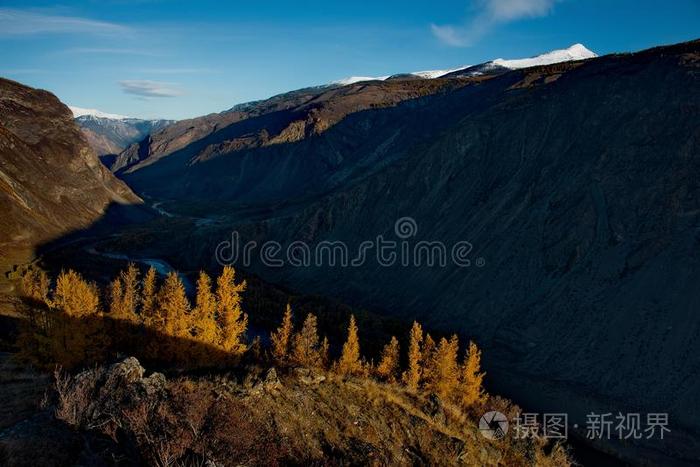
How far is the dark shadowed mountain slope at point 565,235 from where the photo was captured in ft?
120

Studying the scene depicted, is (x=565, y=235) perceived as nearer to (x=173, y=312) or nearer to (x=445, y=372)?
(x=445, y=372)

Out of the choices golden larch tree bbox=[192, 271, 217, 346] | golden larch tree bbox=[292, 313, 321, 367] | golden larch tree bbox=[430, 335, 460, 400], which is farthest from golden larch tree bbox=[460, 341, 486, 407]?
golden larch tree bbox=[192, 271, 217, 346]

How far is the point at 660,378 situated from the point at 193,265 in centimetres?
6989

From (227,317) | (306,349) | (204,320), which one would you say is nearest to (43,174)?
(227,317)

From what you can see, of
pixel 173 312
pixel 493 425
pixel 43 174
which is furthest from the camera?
pixel 43 174

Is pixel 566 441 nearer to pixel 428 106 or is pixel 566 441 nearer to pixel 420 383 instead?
pixel 420 383

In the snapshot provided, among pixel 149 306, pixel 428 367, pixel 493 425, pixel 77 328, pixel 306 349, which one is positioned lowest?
pixel 493 425

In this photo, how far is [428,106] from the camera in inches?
4875

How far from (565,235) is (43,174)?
347ft

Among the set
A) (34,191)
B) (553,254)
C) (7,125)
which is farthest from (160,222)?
(553,254)

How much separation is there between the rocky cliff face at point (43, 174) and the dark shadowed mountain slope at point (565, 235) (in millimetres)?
30937

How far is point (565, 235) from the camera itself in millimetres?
48906

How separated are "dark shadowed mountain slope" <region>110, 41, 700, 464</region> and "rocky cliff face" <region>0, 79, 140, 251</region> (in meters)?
30.9

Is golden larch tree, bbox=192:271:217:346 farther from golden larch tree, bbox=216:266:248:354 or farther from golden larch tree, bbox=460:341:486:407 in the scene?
golden larch tree, bbox=460:341:486:407
